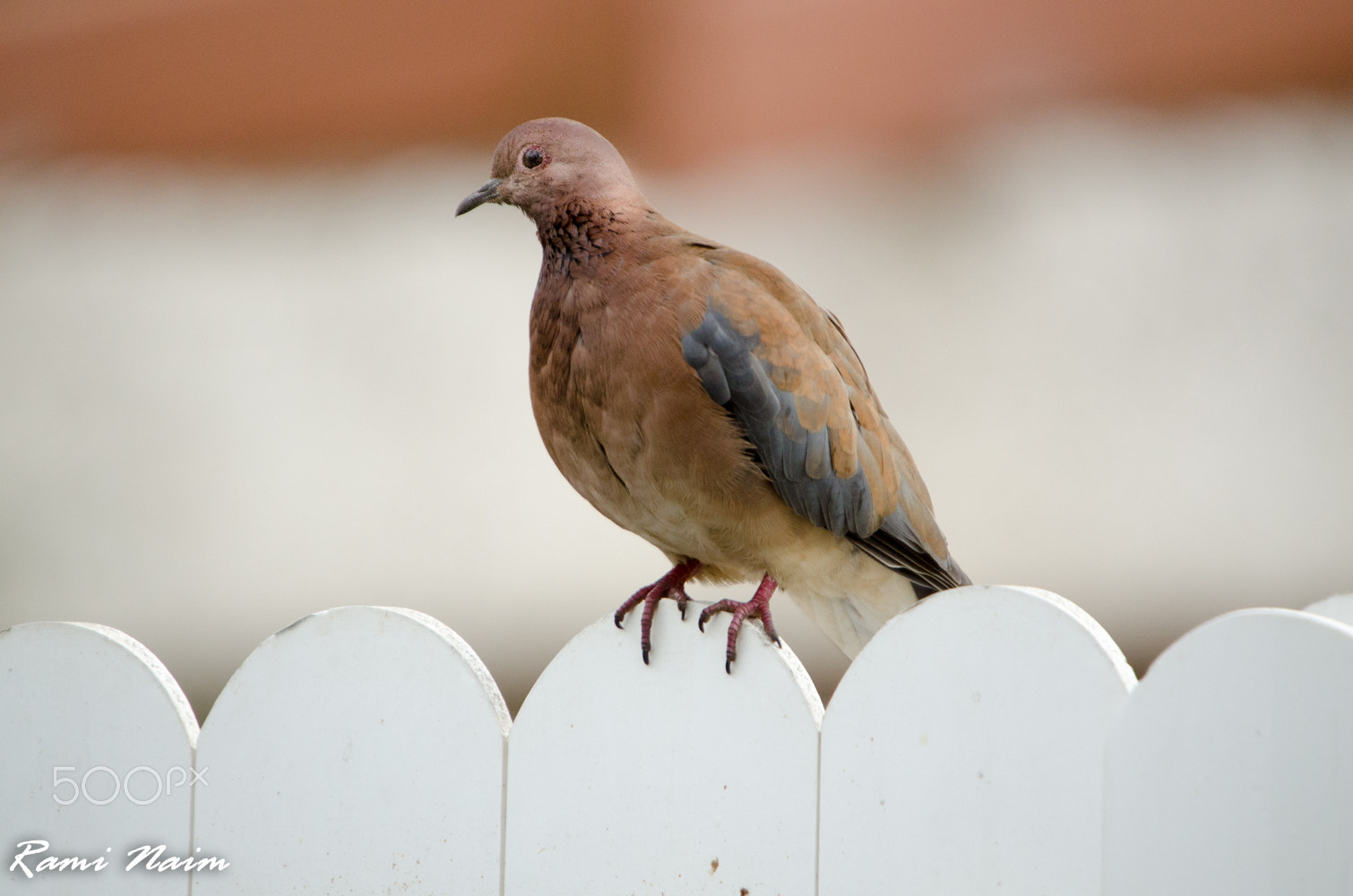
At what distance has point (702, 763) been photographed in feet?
3.75

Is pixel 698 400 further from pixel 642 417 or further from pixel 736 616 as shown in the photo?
pixel 736 616

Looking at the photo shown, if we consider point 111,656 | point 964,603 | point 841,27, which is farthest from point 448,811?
point 841,27

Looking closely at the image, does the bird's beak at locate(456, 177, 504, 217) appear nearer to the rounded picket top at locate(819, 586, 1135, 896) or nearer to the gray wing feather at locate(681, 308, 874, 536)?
the gray wing feather at locate(681, 308, 874, 536)

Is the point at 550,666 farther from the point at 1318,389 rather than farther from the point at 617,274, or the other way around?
the point at 1318,389

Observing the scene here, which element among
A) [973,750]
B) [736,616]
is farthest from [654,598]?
[973,750]

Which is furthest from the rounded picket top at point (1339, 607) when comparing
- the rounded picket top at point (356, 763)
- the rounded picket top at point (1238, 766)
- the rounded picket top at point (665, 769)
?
the rounded picket top at point (356, 763)

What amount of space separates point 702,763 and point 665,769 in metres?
0.04

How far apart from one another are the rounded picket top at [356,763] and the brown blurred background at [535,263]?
3.11m

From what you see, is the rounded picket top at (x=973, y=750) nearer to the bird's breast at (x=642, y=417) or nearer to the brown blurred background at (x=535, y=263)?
the bird's breast at (x=642, y=417)

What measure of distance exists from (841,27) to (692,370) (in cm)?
293

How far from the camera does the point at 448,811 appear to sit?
4.06ft

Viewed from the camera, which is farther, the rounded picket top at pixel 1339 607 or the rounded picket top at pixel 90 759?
the rounded picket top at pixel 90 759

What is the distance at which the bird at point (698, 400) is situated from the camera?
4.88ft
